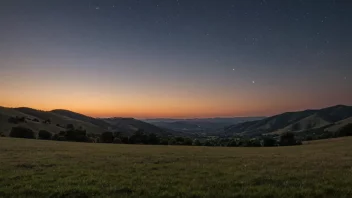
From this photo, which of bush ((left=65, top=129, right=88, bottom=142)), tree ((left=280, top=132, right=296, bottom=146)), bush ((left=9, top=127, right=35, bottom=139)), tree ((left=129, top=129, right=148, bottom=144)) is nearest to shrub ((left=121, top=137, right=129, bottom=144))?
tree ((left=129, top=129, right=148, bottom=144))

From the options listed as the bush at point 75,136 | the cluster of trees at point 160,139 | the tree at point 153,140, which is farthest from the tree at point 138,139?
the bush at point 75,136

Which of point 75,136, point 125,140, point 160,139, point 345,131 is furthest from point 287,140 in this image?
point 75,136

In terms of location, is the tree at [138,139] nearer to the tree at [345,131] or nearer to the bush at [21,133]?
the bush at [21,133]

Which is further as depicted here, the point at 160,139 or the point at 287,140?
the point at 160,139

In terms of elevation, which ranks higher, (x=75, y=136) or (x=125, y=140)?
(x=75, y=136)

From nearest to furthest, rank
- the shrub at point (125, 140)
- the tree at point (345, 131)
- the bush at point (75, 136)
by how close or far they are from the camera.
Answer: the shrub at point (125, 140), the tree at point (345, 131), the bush at point (75, 136)

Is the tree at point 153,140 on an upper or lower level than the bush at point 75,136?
lower

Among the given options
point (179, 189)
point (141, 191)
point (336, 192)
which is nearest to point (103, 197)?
point (141, 191)

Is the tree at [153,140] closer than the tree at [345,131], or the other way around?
the tree at [153,140]

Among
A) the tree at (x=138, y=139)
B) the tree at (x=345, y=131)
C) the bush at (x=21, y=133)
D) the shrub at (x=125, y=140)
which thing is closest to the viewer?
the tree at (x=138, y=139)

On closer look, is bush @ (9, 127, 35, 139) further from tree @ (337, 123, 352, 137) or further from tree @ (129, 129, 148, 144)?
tree @ (337, 123, 352, 137)

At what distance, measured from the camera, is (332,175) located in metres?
20.8

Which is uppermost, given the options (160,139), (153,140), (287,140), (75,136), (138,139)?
(75,136)

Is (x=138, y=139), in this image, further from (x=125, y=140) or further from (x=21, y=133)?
(x=21, y=133)
